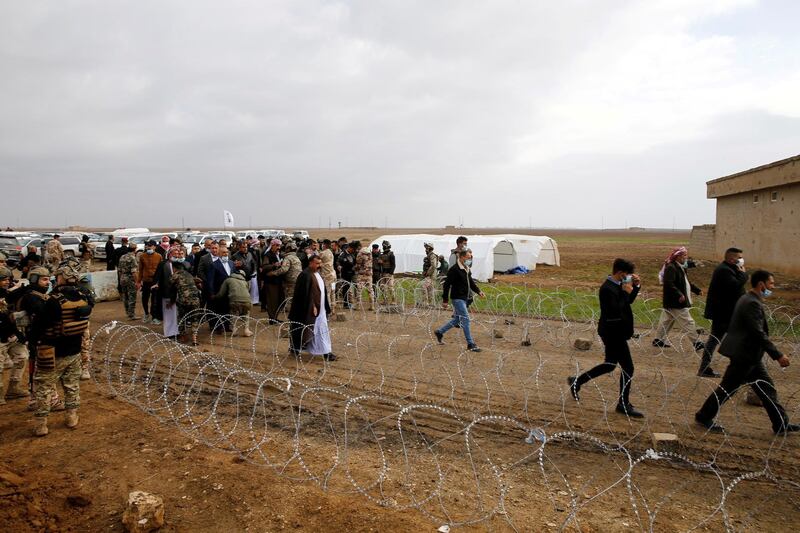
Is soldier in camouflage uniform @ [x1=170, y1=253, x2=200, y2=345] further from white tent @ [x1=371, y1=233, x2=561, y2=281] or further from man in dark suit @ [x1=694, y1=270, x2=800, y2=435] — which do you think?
white tent @ [x1=371, y1=233, x2=561, y2=281]

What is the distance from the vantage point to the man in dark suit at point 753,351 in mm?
5191

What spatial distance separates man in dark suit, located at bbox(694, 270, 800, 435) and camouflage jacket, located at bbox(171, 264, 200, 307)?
8067mm

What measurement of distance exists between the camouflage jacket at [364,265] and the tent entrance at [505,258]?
15303mm

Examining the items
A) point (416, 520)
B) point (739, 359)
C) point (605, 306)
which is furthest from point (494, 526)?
point (739, 359)

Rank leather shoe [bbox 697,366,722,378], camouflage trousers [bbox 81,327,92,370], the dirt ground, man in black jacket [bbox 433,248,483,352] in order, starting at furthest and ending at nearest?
man in black jacket [bbox 433,248,483,352], leather shoe [bbox 697,366,722,378], camouflage trousers [bbox 81,327,92,370], the dirt ground

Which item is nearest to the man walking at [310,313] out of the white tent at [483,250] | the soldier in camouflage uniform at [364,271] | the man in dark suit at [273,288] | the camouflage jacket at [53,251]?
the man in dark suit at [273,288]

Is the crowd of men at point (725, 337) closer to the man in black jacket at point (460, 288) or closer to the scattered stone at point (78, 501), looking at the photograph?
the man in black jacket at point (460, 288)

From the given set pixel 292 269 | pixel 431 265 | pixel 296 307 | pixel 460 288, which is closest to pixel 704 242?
pixel 431 265

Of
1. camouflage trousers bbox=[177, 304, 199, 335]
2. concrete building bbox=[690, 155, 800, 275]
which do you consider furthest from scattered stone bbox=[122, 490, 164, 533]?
concrete building bbox=[690, 155, 800, 275]

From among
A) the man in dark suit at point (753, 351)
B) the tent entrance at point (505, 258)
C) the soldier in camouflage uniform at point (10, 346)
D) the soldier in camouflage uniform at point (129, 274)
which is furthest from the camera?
the tent entrance at point (505, 258)

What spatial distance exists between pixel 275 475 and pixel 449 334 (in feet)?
21.0

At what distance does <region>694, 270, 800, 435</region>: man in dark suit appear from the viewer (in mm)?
5191

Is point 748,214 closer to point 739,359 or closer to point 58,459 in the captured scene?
point 739,359

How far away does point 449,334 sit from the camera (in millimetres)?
10547
